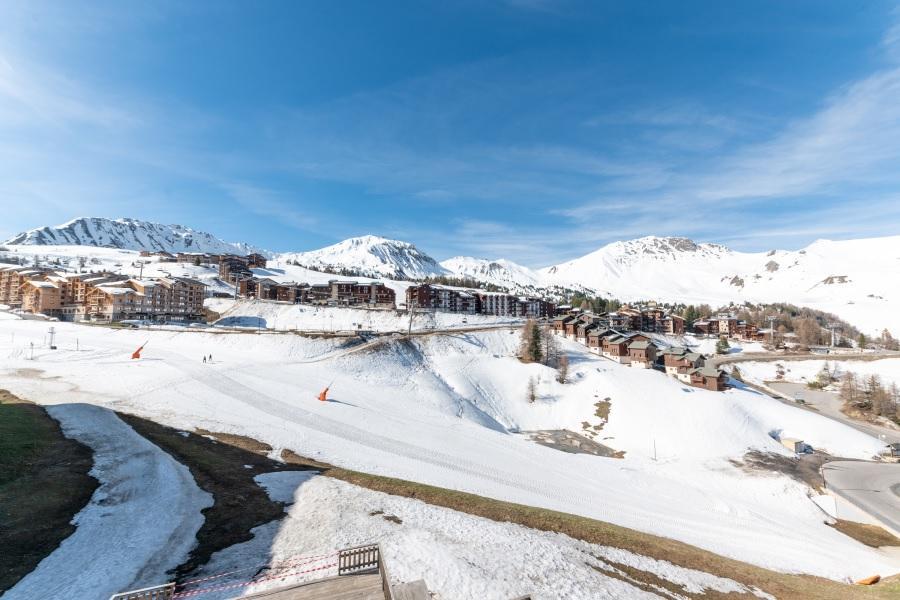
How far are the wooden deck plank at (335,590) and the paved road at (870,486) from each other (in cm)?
5497

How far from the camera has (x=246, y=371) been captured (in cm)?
5606

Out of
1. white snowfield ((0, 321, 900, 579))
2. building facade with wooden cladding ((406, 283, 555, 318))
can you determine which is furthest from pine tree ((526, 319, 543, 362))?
building facade with wooden cladding ((406, 283, 555, 318))

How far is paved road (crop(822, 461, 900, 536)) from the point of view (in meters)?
41.8

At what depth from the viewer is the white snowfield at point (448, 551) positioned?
50.7 feet

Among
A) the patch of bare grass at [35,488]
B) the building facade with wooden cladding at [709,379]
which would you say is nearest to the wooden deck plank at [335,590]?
the patch of bare grass at [35,488]

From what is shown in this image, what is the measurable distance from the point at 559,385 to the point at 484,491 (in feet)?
168

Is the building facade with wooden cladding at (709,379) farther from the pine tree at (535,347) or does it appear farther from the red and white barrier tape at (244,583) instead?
the red and white barrier tape at (244,583)

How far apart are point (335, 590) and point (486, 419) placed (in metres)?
55.7

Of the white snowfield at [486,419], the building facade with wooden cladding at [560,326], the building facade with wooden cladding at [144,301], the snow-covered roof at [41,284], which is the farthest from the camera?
the building facade with wooden cladding at [560,326]

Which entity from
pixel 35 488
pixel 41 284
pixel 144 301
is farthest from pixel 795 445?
pixel 41 284

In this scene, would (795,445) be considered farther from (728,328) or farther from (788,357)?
(728,328)

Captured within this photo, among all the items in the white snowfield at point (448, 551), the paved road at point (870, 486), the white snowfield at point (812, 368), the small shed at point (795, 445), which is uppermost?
the white snowfield at point (448, 551)

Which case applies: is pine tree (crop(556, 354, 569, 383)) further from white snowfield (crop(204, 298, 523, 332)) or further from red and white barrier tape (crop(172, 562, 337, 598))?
red and white barrier tape (crop(172, 562, 337, 598))

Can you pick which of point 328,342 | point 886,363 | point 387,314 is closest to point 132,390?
point 328,342
